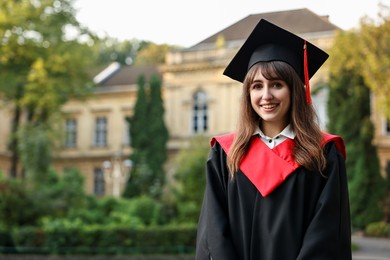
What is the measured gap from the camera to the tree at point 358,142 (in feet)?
75.2

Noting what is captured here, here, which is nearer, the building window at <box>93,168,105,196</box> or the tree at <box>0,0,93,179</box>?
the tree at <box>0,0,93,179</box>

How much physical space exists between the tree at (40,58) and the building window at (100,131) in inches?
528

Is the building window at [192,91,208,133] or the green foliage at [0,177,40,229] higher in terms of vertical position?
the building window at [192,91,208,133]

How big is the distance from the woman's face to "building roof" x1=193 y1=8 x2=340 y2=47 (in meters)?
0.88

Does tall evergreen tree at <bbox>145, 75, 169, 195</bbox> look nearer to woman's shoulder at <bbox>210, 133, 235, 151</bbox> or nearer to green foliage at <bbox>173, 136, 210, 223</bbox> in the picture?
green foliage at <bbox>173, 136, 210, 223</bbox>

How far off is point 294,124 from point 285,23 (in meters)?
1.09

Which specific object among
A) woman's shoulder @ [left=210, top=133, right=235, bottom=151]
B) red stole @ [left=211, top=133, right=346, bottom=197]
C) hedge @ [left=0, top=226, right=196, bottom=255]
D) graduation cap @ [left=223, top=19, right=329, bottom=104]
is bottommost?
hedge @ [left=0, top=226, right=196, bottom=255]

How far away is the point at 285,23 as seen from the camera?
423 centimetres

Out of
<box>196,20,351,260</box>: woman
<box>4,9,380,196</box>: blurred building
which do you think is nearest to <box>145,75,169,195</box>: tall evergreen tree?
<box>4,9,380,196</box>: blurred building

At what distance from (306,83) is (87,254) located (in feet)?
38.6

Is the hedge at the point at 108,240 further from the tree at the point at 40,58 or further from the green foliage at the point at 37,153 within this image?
the tree at the point at 40,58

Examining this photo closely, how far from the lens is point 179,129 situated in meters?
35.5

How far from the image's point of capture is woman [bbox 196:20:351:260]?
321cm

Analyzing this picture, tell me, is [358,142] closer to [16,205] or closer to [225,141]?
[16,205]
